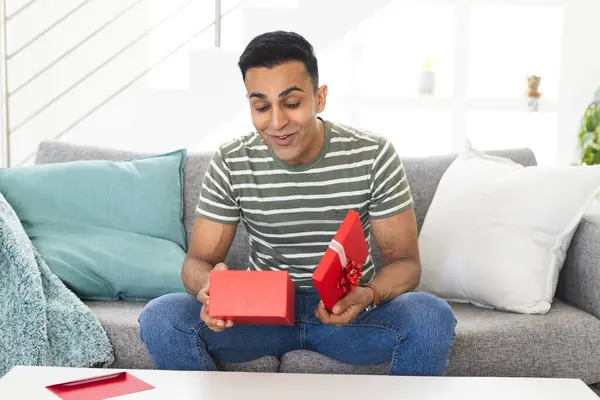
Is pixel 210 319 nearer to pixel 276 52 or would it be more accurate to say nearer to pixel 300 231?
pixel 300 231

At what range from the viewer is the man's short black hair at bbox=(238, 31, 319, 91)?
163cm

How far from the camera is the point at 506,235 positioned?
2027mm

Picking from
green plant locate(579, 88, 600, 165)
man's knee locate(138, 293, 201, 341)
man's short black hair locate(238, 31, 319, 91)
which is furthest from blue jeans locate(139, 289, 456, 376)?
Answer: green plant locate(579, 88, 600, 165)

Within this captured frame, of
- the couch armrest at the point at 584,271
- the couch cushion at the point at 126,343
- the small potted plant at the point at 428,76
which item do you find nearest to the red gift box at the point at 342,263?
the couch cushion at the point at 126,343

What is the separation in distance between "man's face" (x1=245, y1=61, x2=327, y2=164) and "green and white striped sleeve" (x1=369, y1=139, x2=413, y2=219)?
0.62 ft

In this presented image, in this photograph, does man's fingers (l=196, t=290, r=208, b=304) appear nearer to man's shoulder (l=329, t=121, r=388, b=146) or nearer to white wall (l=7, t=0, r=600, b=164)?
man's shoulder (l=329, t=121, r=388, b=146)

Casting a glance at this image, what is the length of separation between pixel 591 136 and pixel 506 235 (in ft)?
6.15

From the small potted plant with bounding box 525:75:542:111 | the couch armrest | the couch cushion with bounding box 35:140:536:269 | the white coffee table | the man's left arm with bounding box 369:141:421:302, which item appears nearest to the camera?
the white coffee table

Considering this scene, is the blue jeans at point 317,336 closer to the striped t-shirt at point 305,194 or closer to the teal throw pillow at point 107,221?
the striped t-shirt at point 305,194

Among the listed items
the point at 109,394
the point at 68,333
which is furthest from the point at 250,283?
the point at 68,333

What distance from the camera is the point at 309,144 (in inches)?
69.5

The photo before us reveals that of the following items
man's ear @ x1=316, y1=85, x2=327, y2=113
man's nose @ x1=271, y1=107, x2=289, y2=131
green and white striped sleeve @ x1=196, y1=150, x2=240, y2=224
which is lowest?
green and white striped sleeve @ x1=196, y1=150, x2=240, y2=224

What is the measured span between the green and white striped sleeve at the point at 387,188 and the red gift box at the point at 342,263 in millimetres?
249

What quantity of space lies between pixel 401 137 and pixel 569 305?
7.80 ft
